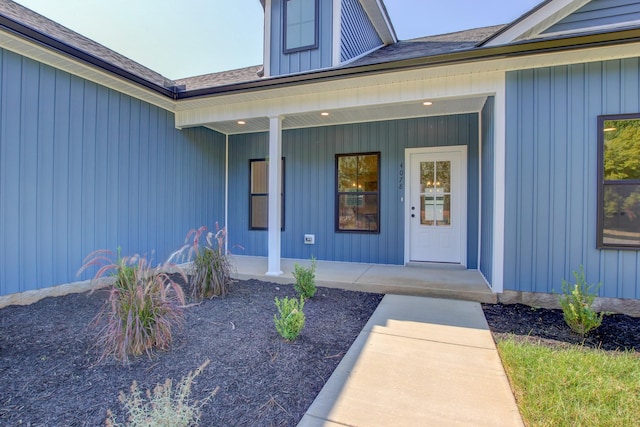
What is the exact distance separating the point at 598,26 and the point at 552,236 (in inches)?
103

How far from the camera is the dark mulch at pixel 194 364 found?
194cm

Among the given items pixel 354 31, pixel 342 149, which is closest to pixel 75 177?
pixel 342 149

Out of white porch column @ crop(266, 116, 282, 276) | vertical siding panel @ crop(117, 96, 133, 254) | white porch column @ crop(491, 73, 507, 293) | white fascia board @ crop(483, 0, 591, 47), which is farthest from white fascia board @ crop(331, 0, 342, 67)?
vertical siding panel @ crop(117, 96, 133, 254)

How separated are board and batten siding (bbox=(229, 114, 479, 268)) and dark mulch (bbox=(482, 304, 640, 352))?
183cm

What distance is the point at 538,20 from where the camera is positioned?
392cm

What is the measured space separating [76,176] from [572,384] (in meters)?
5.64

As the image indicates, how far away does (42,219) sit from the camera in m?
3.95

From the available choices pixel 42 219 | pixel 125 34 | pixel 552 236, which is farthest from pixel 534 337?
pixel 125 34

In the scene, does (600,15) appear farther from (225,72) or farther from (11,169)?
(11,169)

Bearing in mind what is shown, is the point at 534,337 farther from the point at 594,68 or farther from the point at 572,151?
the point at 594,68

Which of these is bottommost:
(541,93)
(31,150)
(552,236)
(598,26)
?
(552,236)

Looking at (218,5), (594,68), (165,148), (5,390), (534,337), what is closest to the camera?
(5,390)

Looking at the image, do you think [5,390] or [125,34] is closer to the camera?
[5,390]

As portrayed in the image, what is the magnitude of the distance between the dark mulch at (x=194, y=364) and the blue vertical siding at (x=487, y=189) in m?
2.00
